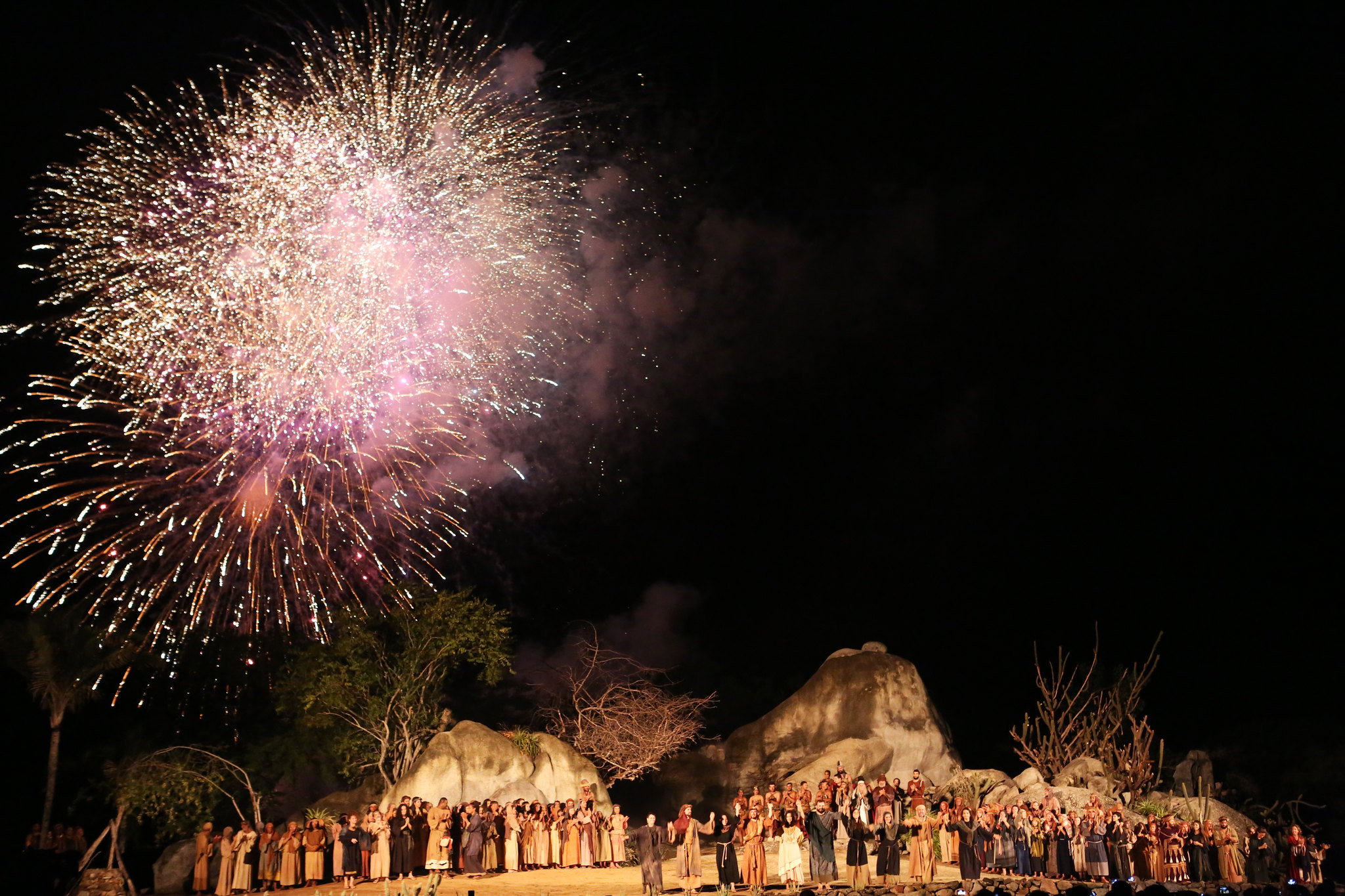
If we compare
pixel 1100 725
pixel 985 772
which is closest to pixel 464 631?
pixel 985 772

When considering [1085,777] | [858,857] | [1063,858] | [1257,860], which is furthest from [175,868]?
[1257,860]

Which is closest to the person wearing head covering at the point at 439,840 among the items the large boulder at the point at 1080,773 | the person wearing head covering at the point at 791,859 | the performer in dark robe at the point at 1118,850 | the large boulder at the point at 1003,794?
the person wearing head covering at the point at 791,859

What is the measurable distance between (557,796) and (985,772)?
9628 mm

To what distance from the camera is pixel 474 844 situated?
63.8ft

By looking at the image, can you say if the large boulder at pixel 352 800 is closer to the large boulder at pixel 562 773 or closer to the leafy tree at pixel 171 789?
the leafy tree at pixel 171 789

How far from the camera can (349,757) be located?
24375mm

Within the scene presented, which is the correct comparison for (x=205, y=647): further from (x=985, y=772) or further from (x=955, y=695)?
(x=955, y=695)

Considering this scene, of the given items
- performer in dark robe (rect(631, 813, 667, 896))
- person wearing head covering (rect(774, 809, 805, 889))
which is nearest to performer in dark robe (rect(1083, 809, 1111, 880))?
person wearing head covering (rect(774, 809, 805, 889))

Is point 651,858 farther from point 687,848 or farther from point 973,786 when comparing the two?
point 973,786

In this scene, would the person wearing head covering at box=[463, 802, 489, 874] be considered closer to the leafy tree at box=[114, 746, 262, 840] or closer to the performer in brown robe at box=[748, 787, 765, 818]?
the leafy tree at box=[114, 746, 262, 840]

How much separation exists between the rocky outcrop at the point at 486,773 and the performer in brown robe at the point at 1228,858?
37.7 feet

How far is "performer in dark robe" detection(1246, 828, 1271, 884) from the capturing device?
19.2m

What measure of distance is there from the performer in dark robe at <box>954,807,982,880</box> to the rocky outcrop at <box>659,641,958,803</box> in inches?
234

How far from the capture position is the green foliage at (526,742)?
2289cm
